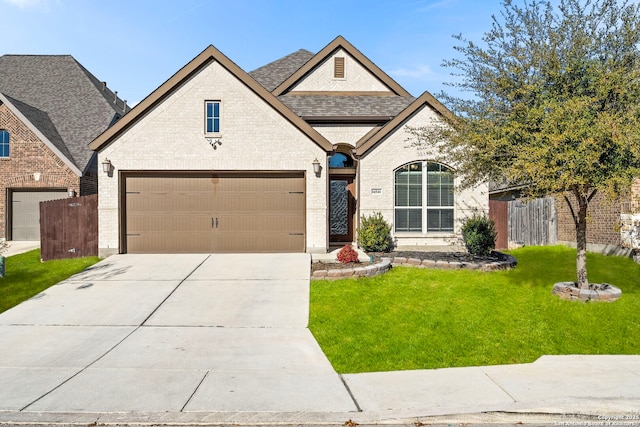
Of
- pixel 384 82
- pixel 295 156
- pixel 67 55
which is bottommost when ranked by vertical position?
pixel 295 156

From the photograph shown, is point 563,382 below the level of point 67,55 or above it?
below

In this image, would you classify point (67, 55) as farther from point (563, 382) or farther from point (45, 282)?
point (563, 382)

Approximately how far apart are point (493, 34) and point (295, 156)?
6974 millimetres

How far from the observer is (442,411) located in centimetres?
459

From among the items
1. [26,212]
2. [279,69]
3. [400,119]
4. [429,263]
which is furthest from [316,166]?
[26,212]

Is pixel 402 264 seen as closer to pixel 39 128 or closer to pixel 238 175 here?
pixel 238 175

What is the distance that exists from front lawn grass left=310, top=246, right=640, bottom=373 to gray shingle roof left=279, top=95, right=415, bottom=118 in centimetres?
867

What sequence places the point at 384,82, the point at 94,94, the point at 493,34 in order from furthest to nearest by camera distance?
1. the point at 94,94
2. the point at 384,82
3. the point at 493,34

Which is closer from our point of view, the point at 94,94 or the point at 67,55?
the point at 94,94

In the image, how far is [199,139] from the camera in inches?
545

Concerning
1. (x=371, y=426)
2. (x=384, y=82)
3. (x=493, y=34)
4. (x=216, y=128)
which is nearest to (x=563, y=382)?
(x=371, y=426)

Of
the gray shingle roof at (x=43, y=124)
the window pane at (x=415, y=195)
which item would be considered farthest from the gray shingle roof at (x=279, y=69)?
the gray shingle roof at (x=43, y=124)

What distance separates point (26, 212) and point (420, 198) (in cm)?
1755

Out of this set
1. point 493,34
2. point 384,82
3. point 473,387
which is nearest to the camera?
point 473,387
